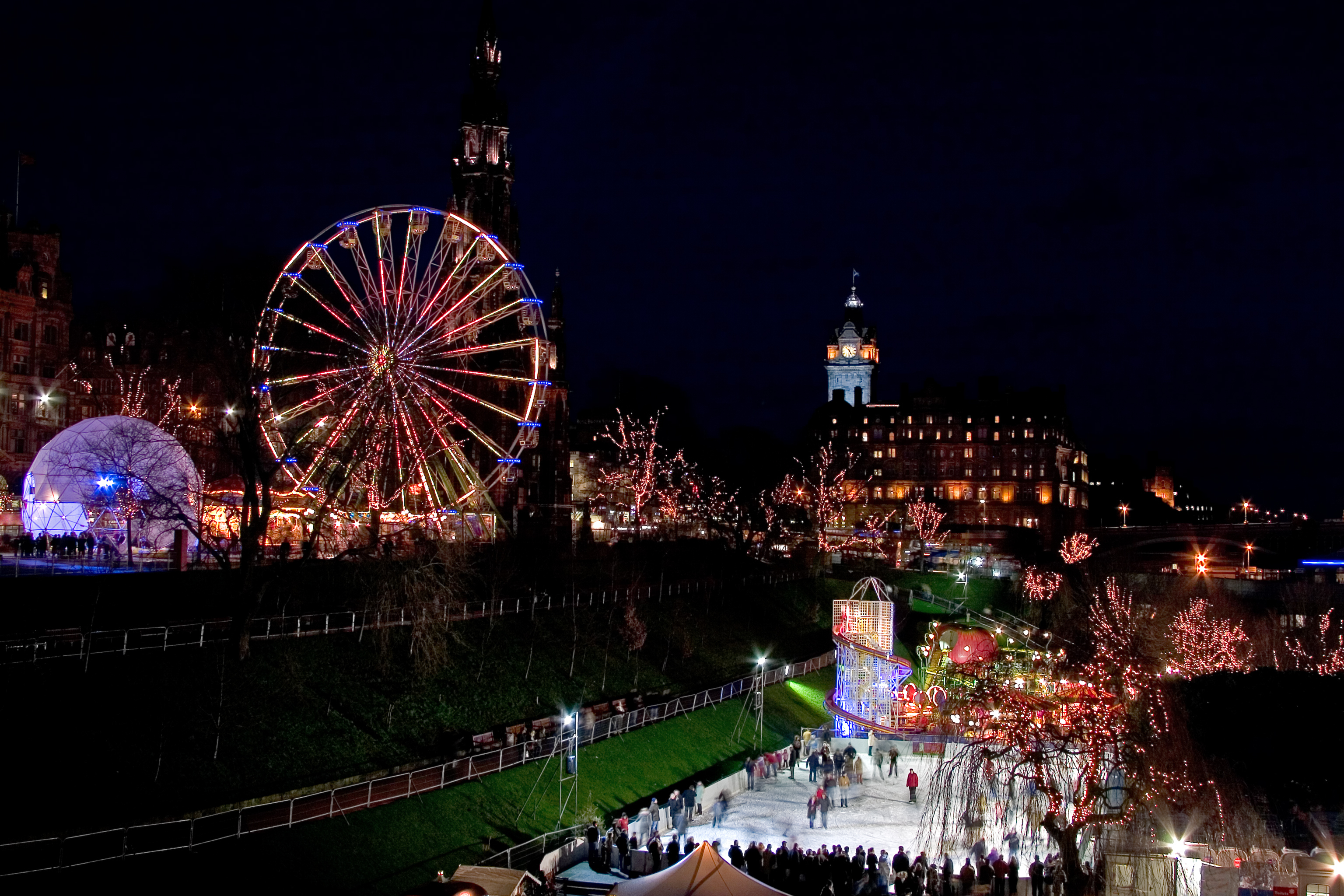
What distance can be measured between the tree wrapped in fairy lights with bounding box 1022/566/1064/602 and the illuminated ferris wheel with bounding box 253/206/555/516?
187ft

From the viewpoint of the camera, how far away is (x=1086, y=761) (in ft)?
84.2

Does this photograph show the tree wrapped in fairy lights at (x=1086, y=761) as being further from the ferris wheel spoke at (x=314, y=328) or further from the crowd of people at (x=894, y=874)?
the ferris wheel spoke at (x=314, y=328)

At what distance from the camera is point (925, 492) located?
530 ft

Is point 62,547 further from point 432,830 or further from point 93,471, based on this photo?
point 432,830

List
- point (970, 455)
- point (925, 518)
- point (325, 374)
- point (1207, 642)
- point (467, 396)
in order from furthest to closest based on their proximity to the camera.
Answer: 1. point (970, 455)
2. point (925, 518)
3. point (1207, 642)
4. point (467, 396)
5. point (325, 374)

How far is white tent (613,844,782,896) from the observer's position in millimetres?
20578

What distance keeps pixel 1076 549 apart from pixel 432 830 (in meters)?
94.6

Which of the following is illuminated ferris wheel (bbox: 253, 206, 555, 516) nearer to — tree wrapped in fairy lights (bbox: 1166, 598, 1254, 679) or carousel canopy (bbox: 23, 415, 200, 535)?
carousel canopy (bbox: 23, 415, 200, 535)

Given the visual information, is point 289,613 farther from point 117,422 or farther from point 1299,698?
point 1299,698

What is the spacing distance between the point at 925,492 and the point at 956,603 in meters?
76.0

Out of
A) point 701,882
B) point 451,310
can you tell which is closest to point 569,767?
point 701,882

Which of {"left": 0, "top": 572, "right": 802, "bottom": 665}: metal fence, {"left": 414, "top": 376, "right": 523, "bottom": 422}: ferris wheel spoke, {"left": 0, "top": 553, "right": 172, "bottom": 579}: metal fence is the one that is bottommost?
{"left": 0, "top": 572, "right": 802, "bottom": 665}: metal fence

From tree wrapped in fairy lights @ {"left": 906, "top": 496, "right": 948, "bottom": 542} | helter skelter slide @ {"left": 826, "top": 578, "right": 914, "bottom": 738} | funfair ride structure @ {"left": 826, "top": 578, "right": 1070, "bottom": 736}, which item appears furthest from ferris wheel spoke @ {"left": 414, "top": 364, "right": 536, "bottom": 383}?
tree wrapped in fairy lights @ {"left": 906, "top": 496, "right": 948, "bottom": 542}

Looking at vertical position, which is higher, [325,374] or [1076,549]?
[325,374]
